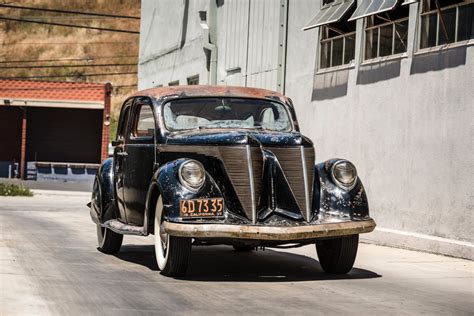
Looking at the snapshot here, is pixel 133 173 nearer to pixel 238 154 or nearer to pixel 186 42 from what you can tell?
pixel 238 154

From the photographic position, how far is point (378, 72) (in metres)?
16.3

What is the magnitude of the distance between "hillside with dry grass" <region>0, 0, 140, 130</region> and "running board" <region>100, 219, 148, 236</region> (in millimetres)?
89464

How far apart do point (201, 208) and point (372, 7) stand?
25.4 ft

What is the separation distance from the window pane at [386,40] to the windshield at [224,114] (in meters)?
5.15

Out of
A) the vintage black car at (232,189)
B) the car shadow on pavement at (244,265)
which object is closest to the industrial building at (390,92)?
the car shadow on pavement at (244,265)

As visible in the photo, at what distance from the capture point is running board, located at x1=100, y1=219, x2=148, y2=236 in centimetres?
1059

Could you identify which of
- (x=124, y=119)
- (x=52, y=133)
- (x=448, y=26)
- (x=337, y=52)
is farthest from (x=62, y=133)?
(x=124, y=119)

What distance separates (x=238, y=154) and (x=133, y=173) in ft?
6.97

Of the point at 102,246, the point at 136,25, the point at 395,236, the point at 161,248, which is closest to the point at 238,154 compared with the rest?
the point at 161,248

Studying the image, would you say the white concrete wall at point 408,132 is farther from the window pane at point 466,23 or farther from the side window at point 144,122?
the side window at point 144,122

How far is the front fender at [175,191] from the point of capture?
9.40m

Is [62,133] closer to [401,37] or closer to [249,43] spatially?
[249,43]

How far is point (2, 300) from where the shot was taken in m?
7.79

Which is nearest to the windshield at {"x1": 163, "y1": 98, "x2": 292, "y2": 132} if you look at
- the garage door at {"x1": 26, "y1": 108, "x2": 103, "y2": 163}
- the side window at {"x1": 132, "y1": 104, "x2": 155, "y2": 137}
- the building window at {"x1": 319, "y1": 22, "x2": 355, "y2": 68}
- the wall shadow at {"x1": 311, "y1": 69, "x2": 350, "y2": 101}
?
the side window at {"x1": 132, "y1": 104, "x2": 155, "y2": 137}
